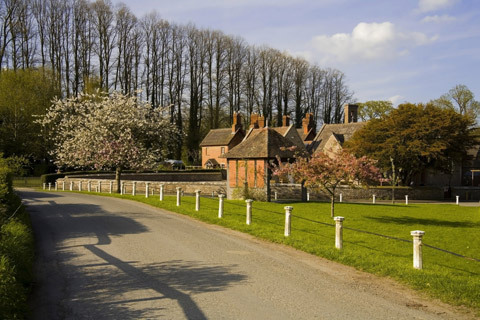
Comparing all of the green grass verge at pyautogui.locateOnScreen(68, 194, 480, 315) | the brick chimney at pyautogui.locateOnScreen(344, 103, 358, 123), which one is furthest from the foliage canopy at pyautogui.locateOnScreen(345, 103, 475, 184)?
the brick chimney at pyautogui.locateOnScreen(344, 103, 358, 123)

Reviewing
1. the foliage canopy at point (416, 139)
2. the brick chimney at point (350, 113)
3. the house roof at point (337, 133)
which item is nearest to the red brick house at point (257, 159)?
the foliage canopy at point (416, 139)

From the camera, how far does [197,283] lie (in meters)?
8.17

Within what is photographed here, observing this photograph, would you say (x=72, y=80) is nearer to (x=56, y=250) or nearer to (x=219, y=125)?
(x=219, y=125)

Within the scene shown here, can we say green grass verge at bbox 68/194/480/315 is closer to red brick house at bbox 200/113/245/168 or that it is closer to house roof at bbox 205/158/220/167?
red brick house at bbox 200/113/245/168

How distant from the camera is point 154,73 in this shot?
70.4 m

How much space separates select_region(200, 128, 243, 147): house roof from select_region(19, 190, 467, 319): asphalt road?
179 feet

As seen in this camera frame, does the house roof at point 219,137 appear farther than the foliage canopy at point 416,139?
Yes

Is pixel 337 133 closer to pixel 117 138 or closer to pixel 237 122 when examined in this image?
pixel 237 122

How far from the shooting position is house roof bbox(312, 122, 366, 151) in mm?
57438

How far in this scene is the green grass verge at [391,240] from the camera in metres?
8.70

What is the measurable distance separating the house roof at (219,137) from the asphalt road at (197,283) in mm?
54698

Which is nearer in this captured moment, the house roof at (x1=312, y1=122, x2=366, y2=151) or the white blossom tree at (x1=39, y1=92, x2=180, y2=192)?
the white blossom tree at (x1=39, y1=92, x2=180, y2=192)

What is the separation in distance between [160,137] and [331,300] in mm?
28646

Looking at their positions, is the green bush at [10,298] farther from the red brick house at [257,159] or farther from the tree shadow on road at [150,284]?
the red brick house at [257,159]
